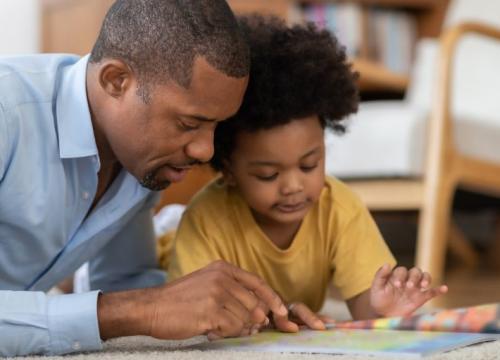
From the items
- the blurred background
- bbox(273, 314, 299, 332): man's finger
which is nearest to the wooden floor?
the blurred background

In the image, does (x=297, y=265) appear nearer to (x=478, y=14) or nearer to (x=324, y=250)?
(x=324, y=250)

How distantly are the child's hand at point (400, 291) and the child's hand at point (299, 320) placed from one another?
3.3 inches

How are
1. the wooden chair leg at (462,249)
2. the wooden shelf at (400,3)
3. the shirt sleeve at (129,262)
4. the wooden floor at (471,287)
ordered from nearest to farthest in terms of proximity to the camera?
the shirt sleeve at (129,262) < the wooden floor at (471,287) < the wooden chair leg at (462,249) < the wooden shelf at (400,3)

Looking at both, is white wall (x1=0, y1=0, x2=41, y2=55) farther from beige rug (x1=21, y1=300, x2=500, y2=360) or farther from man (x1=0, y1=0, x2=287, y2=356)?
beige rug (x1=21, y1=300, x2=500, y2=360)

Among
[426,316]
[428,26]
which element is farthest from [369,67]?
[426,316]

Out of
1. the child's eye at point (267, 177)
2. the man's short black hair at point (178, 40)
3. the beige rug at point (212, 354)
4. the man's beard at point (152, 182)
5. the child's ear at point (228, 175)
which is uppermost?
the man's short black hair at point (178, 40)

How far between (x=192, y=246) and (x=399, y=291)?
0.34 metres

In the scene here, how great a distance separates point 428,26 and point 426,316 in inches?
117

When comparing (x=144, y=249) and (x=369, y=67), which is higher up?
(x=369, y=67)

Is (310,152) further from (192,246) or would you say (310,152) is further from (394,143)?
(394,143)

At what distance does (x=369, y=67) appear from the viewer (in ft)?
10.6

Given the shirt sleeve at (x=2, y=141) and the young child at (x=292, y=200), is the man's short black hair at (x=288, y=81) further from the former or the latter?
the shirt sleeve at (x=2, y=141)

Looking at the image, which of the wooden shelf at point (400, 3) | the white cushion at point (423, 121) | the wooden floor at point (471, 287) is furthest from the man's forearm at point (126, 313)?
the wooden shelf at point (400, 3)

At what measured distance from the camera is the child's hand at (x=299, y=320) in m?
1.18
